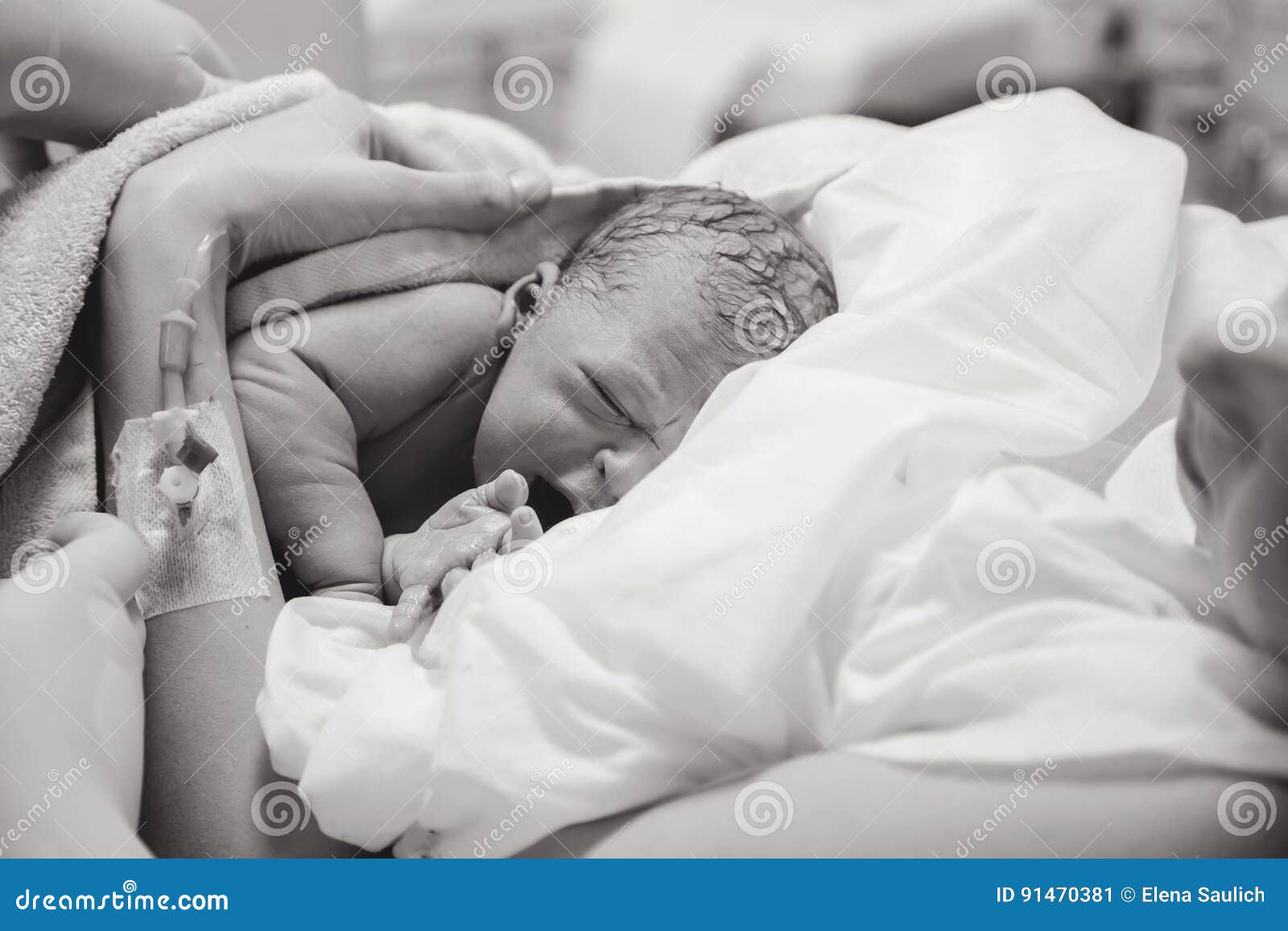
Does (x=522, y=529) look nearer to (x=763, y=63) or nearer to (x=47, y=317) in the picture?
(x=47, y=317)

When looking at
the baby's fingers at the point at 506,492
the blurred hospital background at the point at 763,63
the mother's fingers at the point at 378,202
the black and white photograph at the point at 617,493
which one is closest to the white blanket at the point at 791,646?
the black and white photograph at the point at 617,493

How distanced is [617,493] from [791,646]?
272 mm

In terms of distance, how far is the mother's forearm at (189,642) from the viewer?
633 millimetres

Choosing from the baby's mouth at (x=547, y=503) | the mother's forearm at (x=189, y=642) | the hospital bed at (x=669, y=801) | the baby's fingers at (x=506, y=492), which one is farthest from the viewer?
the baby's mouth at (x=547, y=503)

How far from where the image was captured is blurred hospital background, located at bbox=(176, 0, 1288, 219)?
1351 mm

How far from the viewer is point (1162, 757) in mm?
517

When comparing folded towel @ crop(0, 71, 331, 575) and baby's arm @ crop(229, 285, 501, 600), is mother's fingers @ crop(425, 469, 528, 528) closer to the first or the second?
baby's arm @ crop(229, 285, 501, 600)

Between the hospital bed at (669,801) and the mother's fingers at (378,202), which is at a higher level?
the mother's fingers at (378,202)

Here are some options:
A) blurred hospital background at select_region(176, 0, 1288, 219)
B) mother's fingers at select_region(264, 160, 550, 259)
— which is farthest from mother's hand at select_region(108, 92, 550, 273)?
Result: blurred hospital background at select_region(176, 0, 1288, 219)

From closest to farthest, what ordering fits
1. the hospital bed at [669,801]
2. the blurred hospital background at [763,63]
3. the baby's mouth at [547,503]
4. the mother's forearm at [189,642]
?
1. the hospital bed at [669,801]
2. the mother's forearm at [189,642]
3. the baby's mouth at [547,503]
4. the blurred hospital background at [763,63]

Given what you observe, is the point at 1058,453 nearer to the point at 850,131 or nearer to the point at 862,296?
the point at 862,296

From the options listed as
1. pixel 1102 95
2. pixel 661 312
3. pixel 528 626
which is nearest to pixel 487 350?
pixel 661 312

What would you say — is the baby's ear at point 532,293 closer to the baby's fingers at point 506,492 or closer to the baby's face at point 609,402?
the baby's face at point 609,402
